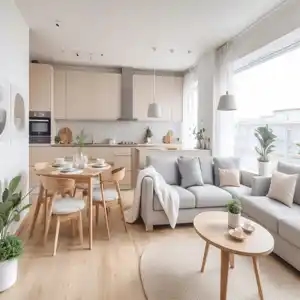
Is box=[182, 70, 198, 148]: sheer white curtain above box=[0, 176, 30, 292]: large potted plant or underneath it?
above

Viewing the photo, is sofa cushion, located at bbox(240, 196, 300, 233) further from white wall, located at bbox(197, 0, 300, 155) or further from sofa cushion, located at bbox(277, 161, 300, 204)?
white wall, located at bbox(197, 0, 300, 155)

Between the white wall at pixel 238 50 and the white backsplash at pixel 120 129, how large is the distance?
1.61 metres

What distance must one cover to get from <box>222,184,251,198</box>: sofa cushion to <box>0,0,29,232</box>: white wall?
2.97m

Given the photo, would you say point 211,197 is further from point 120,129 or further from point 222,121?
point 120,129

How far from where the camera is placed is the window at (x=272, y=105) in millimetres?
3854

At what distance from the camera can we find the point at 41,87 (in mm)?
5871

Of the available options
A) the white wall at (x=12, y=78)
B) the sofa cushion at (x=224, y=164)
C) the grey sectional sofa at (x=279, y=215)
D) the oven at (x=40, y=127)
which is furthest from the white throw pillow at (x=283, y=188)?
the oven at (x=40, y=127)

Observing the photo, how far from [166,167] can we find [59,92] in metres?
3.46

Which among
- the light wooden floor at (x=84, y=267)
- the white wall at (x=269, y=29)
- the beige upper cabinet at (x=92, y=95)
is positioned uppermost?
the white wall at (x=269, y=29)

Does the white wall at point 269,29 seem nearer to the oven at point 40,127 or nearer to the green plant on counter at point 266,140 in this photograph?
the green plant on counter at point 266,140

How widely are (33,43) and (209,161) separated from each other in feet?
12.6

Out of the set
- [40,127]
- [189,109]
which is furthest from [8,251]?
[189,109]

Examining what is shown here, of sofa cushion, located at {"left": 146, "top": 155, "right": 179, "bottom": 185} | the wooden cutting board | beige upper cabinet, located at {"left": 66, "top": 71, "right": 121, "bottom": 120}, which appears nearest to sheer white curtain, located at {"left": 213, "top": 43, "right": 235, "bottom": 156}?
sofa cushion, located at {"left": 146, "top": 155, "right": 179, "bottom": 185}

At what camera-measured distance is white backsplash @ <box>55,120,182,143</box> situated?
6.73 metres
